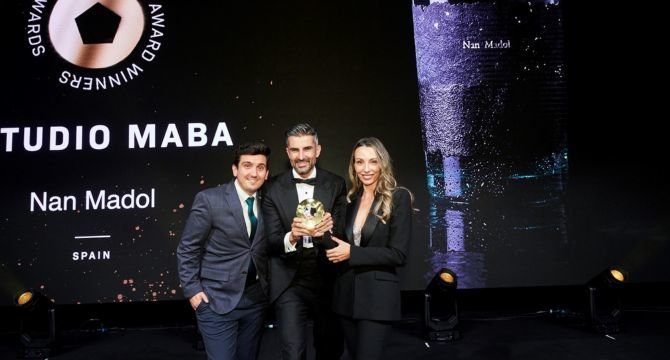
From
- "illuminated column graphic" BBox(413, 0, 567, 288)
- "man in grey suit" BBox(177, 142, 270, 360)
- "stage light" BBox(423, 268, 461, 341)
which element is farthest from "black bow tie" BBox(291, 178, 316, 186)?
"illuminated column graphic" BBox(413, 0, 567, 288)

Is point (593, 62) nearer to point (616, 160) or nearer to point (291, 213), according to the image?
point (616, 160)

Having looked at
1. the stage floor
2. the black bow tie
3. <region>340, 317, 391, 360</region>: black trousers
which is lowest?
the stage floor

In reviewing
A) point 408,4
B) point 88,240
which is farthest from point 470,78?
point 88,240

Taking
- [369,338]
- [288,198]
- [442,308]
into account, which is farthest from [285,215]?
[442,308]

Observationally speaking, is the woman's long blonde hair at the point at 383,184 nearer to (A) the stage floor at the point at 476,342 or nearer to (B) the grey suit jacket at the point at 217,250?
(B) the grey suit jacket at the point at 217,250

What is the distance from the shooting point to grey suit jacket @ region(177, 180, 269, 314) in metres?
2.19

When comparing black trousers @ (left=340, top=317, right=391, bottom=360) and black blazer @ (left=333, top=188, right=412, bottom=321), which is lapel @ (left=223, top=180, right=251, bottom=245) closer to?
black blazer @ (left=333, top=188, right=412, bottom=321)

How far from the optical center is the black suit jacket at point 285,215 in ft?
7.41

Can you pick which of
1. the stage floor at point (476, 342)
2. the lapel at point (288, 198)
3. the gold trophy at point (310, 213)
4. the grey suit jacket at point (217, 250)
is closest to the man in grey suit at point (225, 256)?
the grey suit jacket at point (217, 250)

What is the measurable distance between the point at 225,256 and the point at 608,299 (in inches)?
136

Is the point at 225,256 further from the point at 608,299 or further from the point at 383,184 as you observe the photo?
the point at 608,299

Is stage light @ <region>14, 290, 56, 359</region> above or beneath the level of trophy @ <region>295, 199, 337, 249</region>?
beneath

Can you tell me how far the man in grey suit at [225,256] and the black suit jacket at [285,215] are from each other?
0.08m

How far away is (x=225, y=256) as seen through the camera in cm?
223
